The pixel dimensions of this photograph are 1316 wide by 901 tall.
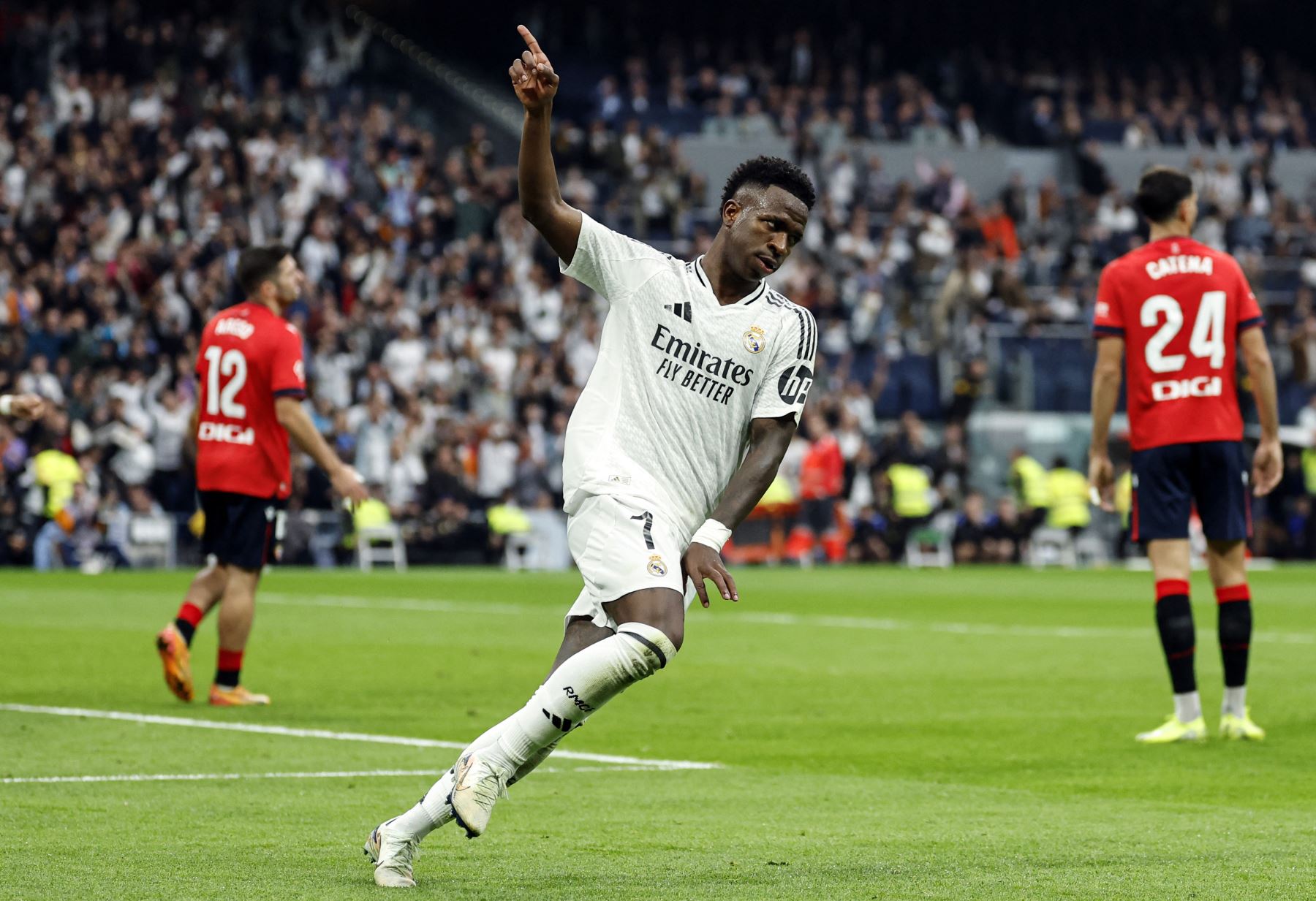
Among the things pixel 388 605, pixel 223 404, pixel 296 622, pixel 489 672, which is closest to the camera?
pixel 223 404

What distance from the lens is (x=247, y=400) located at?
11.0 metres

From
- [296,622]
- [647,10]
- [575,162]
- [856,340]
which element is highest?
[647,10]

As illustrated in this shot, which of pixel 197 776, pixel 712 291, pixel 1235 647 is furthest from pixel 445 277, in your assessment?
pixel 712 291

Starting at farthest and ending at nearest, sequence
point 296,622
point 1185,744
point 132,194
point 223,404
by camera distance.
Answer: point 132,194 → point 296,622 → point 223,404 → point 1185,744

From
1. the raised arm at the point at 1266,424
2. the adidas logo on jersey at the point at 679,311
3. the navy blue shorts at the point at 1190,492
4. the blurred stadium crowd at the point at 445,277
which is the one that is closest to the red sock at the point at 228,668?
the navy blue shorts at the point at 1190,492

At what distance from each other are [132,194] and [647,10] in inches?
616

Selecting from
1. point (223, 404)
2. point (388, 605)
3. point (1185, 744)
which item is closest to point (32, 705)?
point (223, 404)

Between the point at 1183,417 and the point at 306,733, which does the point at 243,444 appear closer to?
the point at 306,733

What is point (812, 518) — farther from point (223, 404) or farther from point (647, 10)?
point (223, 404)

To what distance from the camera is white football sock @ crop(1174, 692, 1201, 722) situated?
9086 mm

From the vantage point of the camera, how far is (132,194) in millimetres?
29266

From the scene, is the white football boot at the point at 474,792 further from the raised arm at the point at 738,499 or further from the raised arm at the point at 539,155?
the raised arm at the point at 539,155

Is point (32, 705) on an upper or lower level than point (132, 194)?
lower

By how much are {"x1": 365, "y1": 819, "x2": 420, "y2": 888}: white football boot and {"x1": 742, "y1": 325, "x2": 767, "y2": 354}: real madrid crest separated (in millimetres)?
1650
